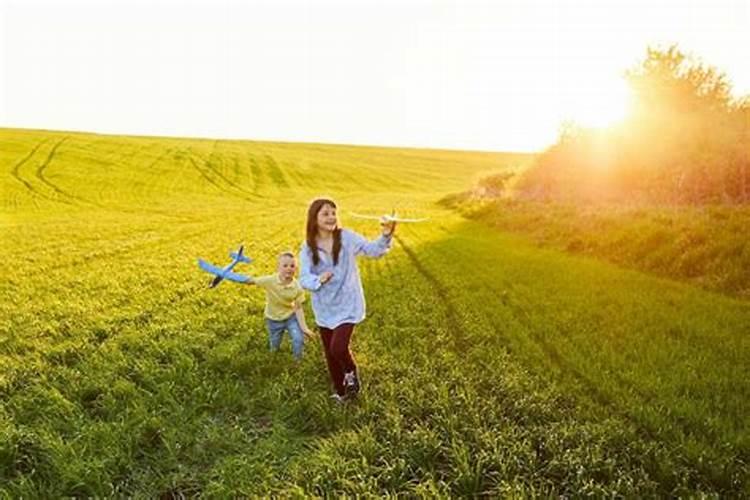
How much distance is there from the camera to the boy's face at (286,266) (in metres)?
8.63

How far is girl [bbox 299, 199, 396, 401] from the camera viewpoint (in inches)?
284

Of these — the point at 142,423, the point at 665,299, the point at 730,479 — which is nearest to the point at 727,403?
the point at 730,479

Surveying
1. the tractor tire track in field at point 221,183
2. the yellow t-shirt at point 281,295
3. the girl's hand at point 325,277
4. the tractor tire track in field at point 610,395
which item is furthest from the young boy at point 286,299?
the tractor tire track in field at point 221,183

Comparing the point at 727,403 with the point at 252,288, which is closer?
the point at 727,403

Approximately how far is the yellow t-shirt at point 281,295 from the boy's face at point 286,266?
0.15m

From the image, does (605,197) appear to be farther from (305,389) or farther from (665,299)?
(305,389)

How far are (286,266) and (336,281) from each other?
1490 millimetres

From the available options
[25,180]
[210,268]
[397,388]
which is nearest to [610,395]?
[397,388]

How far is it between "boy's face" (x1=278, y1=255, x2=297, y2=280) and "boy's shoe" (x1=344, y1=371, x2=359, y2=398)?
2.02 m

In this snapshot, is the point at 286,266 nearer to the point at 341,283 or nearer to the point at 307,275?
the point at 341,283

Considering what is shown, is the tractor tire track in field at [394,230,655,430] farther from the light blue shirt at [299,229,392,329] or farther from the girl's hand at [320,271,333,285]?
the girl's hand at [320,271,333,285]

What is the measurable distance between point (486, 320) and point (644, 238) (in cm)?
830

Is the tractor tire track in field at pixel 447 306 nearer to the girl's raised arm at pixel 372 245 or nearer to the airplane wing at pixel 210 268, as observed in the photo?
the girl's raised arm at pixel 372 245

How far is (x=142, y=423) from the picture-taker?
659 cm
